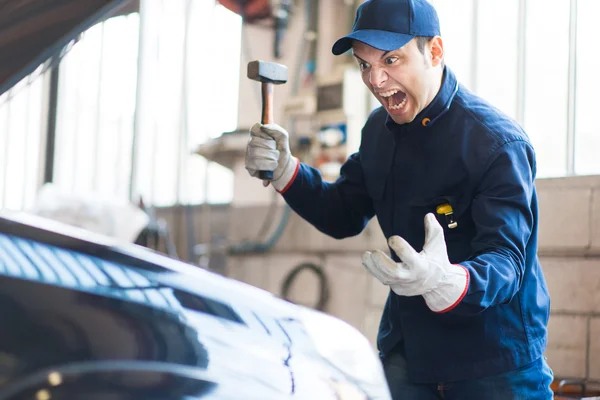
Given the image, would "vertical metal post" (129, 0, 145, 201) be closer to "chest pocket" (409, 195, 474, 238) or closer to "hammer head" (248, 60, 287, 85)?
"hammer head" (248, 60, 287, 85)

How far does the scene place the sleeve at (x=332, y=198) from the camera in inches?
70.0

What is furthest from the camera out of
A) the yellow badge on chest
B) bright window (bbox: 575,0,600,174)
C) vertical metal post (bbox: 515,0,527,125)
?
vertical metal post (bbox: 515,0,527,125)

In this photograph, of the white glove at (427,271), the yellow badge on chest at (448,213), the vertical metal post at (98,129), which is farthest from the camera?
the vertical metal post at (98,129)

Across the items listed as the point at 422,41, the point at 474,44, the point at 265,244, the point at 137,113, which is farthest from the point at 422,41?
the point at 137,113

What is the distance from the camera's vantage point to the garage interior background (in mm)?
3170

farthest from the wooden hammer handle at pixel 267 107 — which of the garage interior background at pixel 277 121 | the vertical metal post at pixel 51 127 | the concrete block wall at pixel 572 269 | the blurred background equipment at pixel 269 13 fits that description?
the vertical metal post at pixel 51 127

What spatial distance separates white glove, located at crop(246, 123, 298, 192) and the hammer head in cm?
14

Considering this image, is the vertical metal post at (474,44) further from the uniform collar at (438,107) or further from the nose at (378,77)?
the nose at (378,77)

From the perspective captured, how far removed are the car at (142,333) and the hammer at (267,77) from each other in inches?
29.4

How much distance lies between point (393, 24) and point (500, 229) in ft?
1.66

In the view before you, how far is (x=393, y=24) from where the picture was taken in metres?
1.53

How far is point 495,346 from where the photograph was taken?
1.47 metres

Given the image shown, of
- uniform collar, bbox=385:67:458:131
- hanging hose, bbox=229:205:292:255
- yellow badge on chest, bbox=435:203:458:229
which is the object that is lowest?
hanging hose, bbox=229:205:292:255

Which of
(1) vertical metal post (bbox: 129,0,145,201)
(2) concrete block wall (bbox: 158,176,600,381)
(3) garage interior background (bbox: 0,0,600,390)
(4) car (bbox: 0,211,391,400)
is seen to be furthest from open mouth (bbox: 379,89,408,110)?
(1) vertical metal post (bbox: 129,0,145,201)
